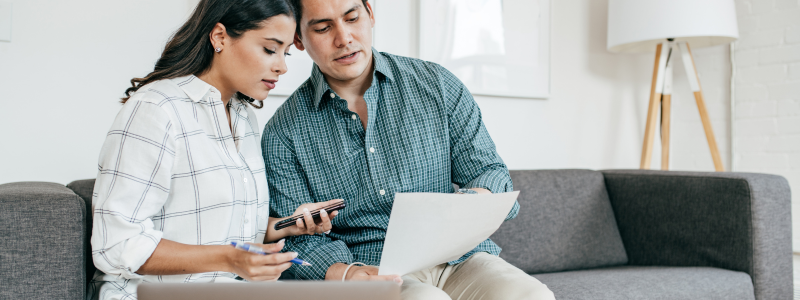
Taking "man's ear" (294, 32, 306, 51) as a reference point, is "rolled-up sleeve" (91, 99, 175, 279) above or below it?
below

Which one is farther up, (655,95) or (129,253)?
(655,95)

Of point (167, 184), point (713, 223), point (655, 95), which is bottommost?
point (713, 223)

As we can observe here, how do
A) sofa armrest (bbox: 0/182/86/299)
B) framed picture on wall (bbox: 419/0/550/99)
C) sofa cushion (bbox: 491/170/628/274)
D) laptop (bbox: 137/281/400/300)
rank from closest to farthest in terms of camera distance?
laptop (bbox: 137/281/400/300) < sofa armrest (bbox: 0/182/86/299) < sofa cushion (bbox: 491/170/628/274) < framed picture on wall (bbox: 419/0/550/99)

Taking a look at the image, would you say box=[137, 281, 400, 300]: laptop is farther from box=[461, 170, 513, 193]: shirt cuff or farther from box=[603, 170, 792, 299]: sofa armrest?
box=[603, 170, 792, 299]: sofa armrest

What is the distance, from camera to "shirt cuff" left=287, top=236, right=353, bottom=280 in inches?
50.6

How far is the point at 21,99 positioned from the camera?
5.32 feet

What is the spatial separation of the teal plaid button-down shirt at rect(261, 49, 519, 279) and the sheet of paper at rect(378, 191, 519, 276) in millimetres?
326

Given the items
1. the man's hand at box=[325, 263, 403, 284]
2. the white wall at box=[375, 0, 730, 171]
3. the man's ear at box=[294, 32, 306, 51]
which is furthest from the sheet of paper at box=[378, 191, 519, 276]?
the white wall at box=[375, 0, 730, 171]

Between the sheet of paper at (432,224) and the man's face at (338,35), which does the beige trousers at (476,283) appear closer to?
the sheet of paper at (432,224)

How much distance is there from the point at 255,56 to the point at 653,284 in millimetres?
1215

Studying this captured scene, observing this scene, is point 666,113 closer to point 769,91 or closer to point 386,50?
point 769,91

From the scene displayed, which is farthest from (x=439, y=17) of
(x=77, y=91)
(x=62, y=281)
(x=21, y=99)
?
(x=62, y=281)

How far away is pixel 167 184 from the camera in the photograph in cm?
101

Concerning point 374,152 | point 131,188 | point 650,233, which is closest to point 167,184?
point 131,188
